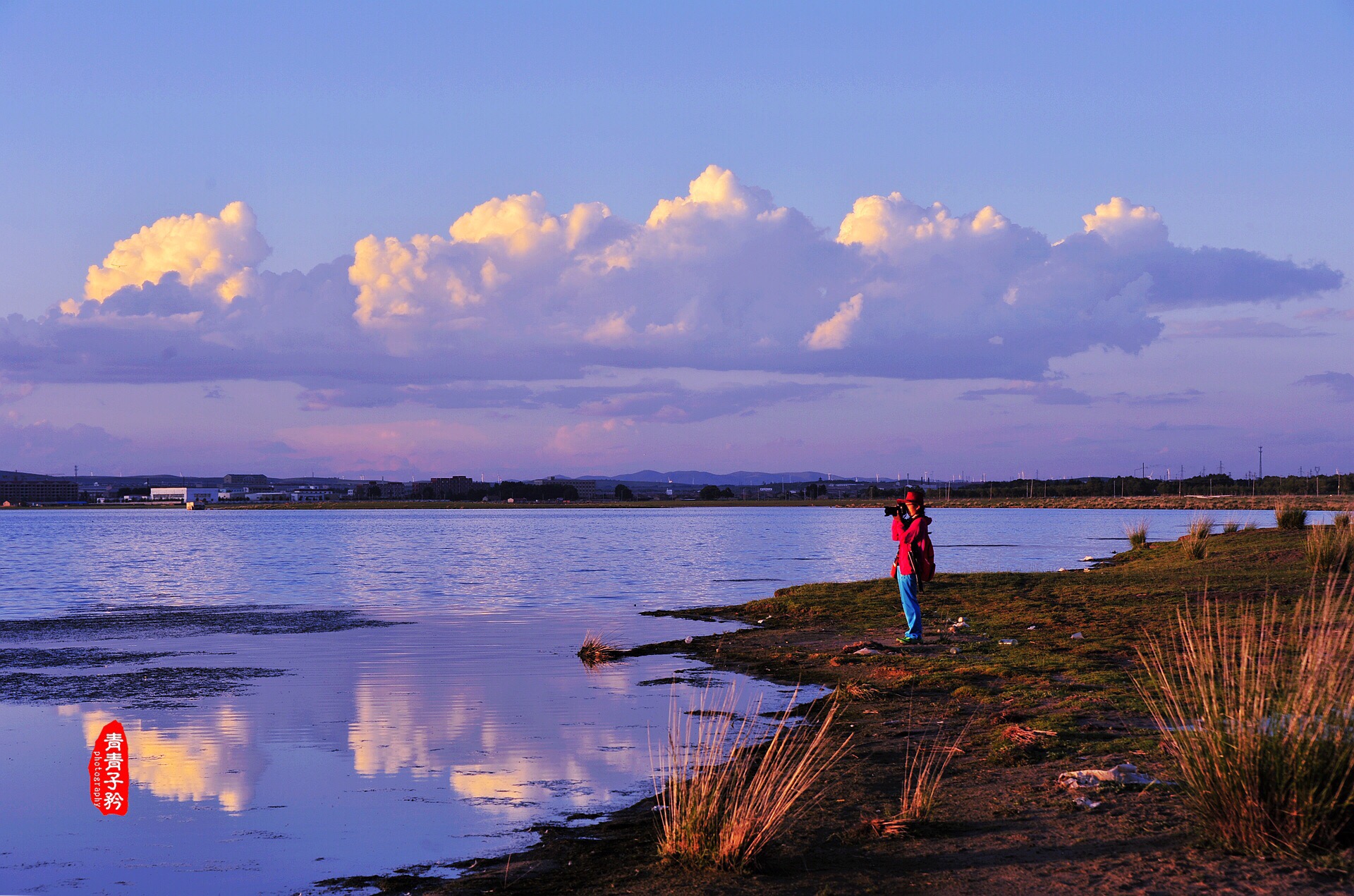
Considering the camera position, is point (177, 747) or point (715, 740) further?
point (177, 747)

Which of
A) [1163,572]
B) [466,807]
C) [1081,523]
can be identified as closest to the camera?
[466,807]

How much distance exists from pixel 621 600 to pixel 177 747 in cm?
2070

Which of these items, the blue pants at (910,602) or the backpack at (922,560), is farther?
the blue pants at (910,602)

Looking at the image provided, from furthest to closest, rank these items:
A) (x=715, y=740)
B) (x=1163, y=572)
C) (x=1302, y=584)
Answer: (x=1163, y=572) → (x=1302, y=584) → (x=715, y=740)

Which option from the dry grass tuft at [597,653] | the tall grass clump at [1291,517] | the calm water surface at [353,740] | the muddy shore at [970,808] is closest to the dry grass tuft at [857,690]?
the muddy shore at [970,808]

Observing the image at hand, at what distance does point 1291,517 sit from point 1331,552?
17.0m

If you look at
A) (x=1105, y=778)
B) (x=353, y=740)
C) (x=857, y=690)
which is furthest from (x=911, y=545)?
(x=353, y=740)

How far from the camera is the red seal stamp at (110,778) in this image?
9914 mm

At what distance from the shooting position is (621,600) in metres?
32.7

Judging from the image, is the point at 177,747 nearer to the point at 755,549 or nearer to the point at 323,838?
the point at 323,838

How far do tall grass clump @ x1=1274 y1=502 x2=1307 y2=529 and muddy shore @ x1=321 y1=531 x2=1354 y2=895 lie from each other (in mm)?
20560

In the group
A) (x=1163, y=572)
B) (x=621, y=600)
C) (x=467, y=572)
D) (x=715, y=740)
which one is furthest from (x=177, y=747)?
(x=467, y=572)

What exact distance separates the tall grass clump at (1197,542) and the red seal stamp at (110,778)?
28.9 metres

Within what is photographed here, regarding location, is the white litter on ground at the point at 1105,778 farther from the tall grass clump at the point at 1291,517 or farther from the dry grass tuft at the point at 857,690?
the tall grass clump at the point at 1291,517
